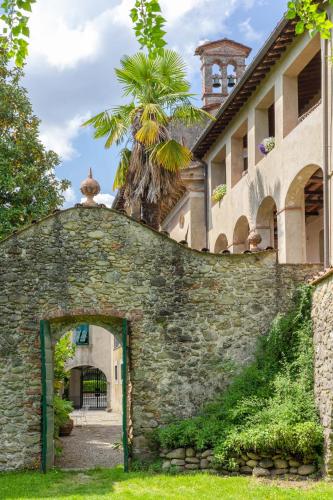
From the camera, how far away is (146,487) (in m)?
10.9

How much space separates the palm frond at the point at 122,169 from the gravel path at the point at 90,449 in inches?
257

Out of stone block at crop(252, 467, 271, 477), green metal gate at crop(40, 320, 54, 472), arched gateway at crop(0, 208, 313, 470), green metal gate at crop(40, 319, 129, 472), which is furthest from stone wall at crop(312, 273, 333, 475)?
green metal gate at crop(40, 320, 54, 472)

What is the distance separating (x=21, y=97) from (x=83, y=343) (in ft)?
49.2

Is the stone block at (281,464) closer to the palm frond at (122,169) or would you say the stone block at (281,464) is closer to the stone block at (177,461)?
the stone block at (177,461)

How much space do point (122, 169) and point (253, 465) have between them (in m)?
8.66

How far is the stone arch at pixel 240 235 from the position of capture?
19812mm

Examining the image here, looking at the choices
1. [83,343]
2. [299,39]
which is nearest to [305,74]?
[299,39]

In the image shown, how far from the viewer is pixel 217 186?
22234 millimetres

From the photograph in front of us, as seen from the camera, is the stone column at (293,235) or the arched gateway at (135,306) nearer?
the arched gateway at (135,306)

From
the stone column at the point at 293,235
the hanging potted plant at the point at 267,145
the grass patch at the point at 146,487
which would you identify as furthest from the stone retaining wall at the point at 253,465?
the hanging potted plant at the point at 267,145

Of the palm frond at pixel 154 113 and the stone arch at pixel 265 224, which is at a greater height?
the palm frond at pixel 154 113

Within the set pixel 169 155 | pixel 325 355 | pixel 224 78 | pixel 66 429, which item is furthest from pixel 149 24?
pixel 224 78

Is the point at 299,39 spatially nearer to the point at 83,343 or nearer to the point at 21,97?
the point at 21,97

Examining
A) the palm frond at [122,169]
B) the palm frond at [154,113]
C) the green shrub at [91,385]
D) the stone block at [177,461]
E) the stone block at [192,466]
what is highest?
the palm frond at [154,113]
